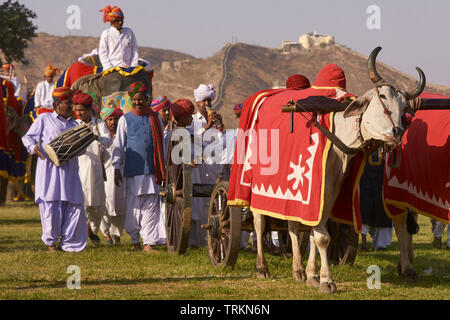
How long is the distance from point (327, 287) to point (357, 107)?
1785 mm

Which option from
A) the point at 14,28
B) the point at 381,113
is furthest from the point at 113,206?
the point at 14,28

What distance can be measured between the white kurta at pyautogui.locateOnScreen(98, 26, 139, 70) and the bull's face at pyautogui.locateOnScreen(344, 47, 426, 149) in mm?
10318

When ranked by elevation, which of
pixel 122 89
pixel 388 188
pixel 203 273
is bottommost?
pixel 203 273

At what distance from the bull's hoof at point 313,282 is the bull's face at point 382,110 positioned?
64.8 inches

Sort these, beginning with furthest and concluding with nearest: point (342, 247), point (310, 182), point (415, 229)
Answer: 1. point (342, 247)
2. point (415, 229)
3. point (310, 182)

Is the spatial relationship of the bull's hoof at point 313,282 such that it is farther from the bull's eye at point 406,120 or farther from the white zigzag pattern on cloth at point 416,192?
the bull's eye at point 406,120

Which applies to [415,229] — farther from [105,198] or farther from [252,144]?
[105,198]

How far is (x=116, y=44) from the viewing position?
17.7m

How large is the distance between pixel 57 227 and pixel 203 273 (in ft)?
11.0

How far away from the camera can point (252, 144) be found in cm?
988

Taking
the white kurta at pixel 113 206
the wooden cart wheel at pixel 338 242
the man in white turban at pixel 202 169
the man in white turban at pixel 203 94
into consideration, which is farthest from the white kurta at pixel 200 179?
the wooden cart wheel at pixel 338 242

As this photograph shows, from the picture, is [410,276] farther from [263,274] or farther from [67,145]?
[67,145]
